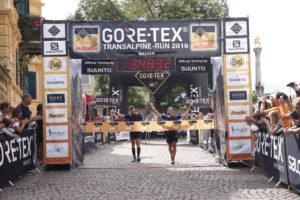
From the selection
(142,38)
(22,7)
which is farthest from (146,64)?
(22,7)

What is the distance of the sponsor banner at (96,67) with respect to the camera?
39.5 ft

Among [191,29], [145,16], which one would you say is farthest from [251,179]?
[145,16]

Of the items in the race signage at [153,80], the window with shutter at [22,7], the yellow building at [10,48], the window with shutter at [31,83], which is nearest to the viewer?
the race signage at [153,80]

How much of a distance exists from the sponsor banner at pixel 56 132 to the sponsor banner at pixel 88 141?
549 centimetres

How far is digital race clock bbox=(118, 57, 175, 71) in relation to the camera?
11.6m

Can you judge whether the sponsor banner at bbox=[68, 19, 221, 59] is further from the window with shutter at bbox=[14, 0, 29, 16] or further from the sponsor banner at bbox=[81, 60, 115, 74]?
the window with shutter at bbox=[14, 0, 29, 16]

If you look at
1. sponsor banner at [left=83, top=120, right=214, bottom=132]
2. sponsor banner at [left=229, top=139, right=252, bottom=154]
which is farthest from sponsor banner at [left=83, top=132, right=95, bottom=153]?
sponsor banner at [left=229, top=139, right=252, bottom=154]

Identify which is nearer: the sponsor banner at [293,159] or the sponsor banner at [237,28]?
the sponsor banner at [293,159]

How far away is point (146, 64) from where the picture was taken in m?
11.7

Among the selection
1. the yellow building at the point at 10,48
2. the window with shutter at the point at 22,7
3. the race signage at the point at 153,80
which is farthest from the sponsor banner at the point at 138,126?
the window with shutter at the point at 22,7

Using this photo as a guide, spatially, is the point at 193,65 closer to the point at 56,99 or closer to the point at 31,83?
the point at 56,99

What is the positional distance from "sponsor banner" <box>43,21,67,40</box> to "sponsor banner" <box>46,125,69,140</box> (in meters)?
2.54

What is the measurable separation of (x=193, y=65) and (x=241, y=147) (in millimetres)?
2789

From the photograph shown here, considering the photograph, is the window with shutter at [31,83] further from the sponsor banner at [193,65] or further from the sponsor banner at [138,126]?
the sponsor banner at [193,65]
